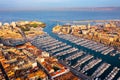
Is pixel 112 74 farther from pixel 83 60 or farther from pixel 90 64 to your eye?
pixel 83 60

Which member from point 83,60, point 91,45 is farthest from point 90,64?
point 91,45

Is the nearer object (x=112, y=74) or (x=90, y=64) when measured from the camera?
(x=112, y=74)

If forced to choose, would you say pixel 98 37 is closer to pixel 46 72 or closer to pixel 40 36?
pixel 40 36

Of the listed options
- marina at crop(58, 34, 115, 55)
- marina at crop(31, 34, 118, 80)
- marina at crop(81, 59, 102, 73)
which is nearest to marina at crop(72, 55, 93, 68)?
marina at crop(31, 34, 118, 80)

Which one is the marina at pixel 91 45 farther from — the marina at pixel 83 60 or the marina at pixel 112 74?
the marina at pixel 112 74

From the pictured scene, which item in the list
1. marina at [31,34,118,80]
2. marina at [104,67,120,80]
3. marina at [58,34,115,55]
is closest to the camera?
marina at [104,67,120,80]

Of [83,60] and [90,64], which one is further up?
[83,60]

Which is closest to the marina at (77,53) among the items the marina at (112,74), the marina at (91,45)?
the marina at (91,45)

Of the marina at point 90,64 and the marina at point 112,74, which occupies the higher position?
the marina at point 90,64

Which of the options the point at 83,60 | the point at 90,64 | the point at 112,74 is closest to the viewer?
the point at 112,74

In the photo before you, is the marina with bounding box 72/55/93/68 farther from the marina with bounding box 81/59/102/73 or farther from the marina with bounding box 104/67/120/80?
the marina with bounding box 104/67/120/80

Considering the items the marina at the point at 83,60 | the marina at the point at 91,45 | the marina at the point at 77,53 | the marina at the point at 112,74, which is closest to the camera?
the marina at the point at 112,74

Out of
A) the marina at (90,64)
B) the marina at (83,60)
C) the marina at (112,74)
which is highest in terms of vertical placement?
the marina at (83,60)
